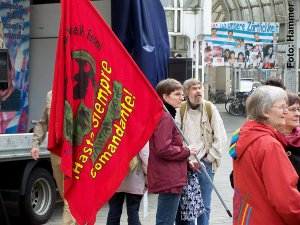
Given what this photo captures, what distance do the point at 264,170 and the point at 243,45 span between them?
2769 cm

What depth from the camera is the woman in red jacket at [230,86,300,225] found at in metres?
3.36

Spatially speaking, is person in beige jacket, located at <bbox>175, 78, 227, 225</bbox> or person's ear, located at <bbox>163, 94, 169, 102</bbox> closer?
person's ear, located at <bbox>163, 94, 169, 102</bbox>

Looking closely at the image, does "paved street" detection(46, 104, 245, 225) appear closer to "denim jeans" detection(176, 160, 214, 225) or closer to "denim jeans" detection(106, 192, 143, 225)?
"denim jeans" detection(176, 160, 214, 225)

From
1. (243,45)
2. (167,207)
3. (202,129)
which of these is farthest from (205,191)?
(243,45)

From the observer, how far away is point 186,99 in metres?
6.95

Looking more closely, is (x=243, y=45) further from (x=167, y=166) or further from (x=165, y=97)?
(x=167, y=166)

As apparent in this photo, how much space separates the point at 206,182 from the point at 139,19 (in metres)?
1.83

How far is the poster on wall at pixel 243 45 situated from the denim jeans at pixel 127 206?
22843 mm

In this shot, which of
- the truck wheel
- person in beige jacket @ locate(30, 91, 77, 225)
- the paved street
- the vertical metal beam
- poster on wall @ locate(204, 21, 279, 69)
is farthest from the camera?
the vertical metal beam

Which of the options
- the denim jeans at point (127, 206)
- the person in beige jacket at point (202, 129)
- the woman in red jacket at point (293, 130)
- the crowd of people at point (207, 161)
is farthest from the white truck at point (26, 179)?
the woman in red jacket at point (293, 130)

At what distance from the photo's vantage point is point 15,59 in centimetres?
987

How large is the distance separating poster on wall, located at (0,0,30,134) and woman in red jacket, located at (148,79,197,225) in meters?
4.51

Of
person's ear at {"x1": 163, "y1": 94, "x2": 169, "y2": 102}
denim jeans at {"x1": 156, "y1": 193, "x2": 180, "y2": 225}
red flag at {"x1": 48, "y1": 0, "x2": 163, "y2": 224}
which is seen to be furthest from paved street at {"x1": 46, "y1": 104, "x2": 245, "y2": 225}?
red flag at {"x1": 48, "y1": 0, "x2": 163, "y2": 224}

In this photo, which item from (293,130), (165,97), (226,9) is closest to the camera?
(293,130)
